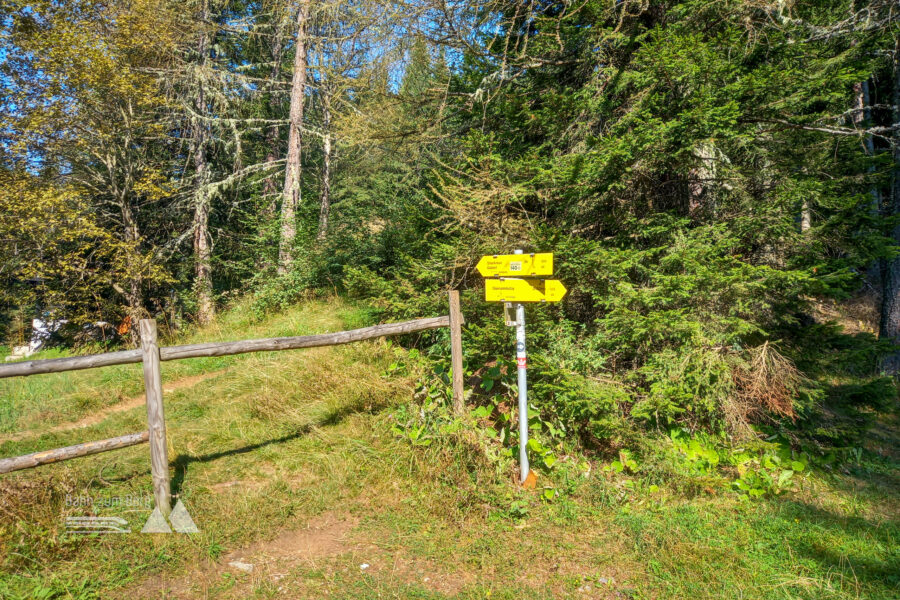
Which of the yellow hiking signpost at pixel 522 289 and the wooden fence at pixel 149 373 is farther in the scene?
the yellow hiking signpost at pixel 522 289

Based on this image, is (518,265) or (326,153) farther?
A: (326,153)

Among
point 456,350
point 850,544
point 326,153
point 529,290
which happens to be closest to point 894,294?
point 850,544

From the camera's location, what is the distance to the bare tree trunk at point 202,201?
13.7 metres

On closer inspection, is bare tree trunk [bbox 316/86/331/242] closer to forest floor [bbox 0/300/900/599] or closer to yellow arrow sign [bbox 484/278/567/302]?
yellow arrow sign [bbox 484/278/567/302]

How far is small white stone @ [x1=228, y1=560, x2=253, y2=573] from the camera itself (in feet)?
11.0

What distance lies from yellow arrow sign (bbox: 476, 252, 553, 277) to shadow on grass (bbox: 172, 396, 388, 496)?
7.49 ft

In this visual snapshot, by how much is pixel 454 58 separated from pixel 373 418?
5.32 meters

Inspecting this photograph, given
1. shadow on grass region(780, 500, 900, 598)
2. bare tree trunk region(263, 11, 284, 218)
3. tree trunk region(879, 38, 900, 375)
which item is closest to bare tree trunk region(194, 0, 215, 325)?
bare tree trunk region(263, 11, 284, 218)

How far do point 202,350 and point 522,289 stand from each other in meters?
2.93

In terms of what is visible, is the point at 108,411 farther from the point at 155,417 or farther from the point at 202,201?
the point at 202,201

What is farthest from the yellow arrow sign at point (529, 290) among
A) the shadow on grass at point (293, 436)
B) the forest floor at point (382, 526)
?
the shadow on grass at point (293, 436)

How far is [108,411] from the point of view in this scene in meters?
6.56

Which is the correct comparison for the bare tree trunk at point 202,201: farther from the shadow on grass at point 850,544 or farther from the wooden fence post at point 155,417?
the shadow on grass at point 850,544

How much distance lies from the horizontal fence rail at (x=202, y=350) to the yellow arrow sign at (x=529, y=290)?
104cm
